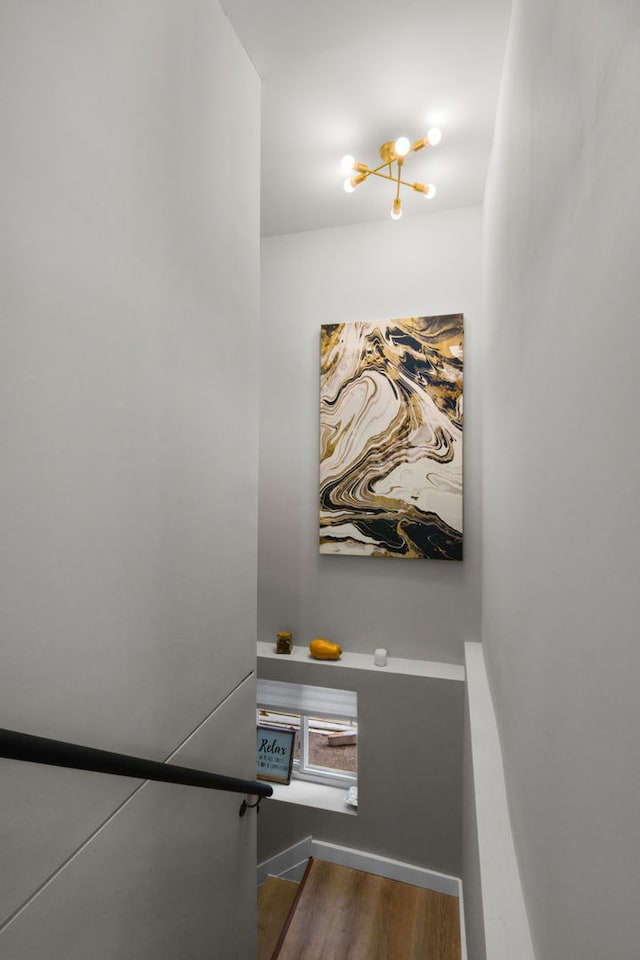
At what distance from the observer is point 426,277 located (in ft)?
8.71

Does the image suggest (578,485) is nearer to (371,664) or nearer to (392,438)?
(392,438)

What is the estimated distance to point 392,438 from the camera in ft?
8.72

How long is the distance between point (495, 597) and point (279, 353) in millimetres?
1871

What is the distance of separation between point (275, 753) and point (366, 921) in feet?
2.94

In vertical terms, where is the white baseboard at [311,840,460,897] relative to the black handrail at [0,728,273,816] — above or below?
below

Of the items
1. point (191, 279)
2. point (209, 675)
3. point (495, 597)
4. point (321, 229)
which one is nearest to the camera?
point (191, 279)

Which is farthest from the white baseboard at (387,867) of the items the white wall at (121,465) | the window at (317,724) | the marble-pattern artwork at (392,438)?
the marble-pattern artwork at (392,438)

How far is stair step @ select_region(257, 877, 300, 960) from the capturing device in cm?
225

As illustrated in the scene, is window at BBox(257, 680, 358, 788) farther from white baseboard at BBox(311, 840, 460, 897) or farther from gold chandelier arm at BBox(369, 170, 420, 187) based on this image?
gold chandelier arm at BBox(369, 170, 420, 187)

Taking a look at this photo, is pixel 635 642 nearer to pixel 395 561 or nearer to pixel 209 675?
pixel 209 675

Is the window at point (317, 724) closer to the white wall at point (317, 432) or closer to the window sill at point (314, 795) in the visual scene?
the window sill at point (314, 795)

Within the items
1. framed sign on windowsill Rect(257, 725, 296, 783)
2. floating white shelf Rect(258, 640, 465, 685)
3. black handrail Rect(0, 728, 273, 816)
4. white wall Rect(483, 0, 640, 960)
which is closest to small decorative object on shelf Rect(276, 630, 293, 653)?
floating white shelf Rect(258, 640, 465, 685)

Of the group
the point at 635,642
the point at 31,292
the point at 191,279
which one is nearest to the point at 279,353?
the point at 191,279

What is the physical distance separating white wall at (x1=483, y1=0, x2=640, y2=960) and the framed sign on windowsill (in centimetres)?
197
